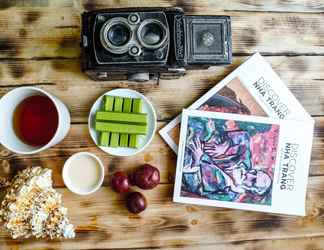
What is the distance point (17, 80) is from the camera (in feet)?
3.36

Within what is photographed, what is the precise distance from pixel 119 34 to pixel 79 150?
0.93ft

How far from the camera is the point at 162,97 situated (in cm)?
104

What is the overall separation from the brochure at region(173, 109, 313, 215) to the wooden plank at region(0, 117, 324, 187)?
30mm

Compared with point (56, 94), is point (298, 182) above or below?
below

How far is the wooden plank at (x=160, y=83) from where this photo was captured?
1026mm

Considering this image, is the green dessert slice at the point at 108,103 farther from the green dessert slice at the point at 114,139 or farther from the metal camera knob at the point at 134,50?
the metal camera knob at the point at 134,50

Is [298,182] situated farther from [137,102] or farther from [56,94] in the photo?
[56,94]

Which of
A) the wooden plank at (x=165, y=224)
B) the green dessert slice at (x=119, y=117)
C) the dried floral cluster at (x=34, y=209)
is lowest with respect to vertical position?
the wooden plank at (x=165, y=224)

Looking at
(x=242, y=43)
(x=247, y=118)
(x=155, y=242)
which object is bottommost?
(x=155, y=242)

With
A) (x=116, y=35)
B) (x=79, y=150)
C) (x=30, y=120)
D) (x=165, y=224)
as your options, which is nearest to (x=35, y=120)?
(x=30, y=120)

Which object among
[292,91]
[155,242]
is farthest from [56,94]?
[292,91]

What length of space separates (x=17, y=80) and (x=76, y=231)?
333 millimetres

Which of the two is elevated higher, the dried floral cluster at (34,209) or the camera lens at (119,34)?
the camera lens at (119,34)

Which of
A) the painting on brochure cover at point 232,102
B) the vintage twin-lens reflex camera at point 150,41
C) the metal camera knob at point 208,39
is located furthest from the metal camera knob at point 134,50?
the painting on brochure cover at point 232,102
